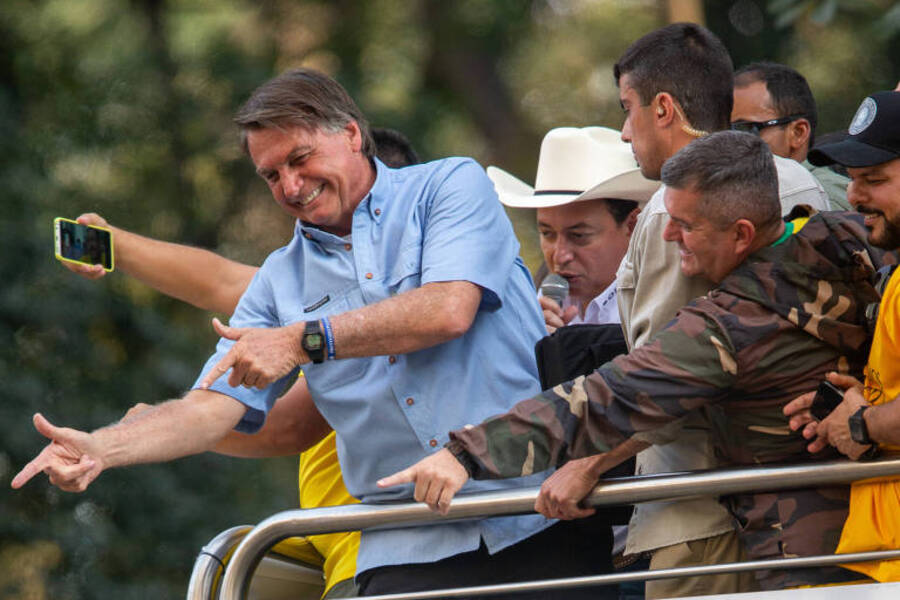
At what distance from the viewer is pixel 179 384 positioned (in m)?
9.09

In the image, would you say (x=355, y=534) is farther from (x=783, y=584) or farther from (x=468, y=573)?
(x=783, y=584)

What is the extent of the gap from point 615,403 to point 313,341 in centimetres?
69

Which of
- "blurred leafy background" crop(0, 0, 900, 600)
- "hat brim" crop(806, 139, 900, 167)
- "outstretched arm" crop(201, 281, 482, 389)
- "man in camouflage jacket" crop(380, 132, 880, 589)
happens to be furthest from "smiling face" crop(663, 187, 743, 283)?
"blurred leafy background" crop(0, 0, 900, 600)

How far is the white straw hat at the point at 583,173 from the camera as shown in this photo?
4.21 m

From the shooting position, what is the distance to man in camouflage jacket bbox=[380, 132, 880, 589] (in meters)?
2.97

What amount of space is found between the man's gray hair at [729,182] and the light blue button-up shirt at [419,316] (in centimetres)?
58

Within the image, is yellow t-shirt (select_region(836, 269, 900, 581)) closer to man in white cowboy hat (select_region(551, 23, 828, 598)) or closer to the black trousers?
man in white cowboy hat (select_region(551, 23, 828, 598))

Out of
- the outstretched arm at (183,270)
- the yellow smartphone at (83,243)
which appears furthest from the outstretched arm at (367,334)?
the outstretched arm at (183,270)

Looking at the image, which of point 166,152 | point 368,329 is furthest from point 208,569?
point 166,152

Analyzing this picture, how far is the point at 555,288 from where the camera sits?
4109 millimetres

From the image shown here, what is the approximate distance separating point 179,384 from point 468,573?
588 cm

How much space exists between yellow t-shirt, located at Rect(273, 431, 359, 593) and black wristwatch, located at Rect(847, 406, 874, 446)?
1.36 meters

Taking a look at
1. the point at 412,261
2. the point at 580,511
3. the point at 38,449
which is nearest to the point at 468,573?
the point at 580,511

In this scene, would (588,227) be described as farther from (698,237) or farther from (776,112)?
(698,237)
